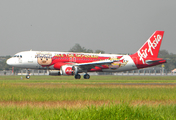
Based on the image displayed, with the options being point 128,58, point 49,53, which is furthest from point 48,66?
point 128,58

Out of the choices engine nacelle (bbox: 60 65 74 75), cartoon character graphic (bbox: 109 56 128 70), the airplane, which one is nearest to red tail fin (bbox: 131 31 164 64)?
the airplane

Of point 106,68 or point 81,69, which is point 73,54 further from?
point 106,68

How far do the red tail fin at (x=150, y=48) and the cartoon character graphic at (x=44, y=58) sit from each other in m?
15.9

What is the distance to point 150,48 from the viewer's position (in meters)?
54.6

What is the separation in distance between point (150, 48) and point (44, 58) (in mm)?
20060

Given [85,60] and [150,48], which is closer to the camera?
[85,60]

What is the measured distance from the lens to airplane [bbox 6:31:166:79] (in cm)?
4772

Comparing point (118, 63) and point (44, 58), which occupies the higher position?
point (44, 58)

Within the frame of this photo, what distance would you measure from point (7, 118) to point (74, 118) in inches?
107

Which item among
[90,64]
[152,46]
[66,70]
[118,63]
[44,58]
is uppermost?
[152,46]

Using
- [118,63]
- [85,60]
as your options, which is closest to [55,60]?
[85,60]

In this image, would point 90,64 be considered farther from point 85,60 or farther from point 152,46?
point 152,46

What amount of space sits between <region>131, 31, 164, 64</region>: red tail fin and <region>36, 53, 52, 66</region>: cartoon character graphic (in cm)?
1594

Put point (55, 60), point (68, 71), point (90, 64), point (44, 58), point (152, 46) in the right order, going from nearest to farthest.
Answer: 1. point (68, 71)
2. point (44, 58)
3. point (55, 60)
4. point (90, 64)
5. point (152, 46)
